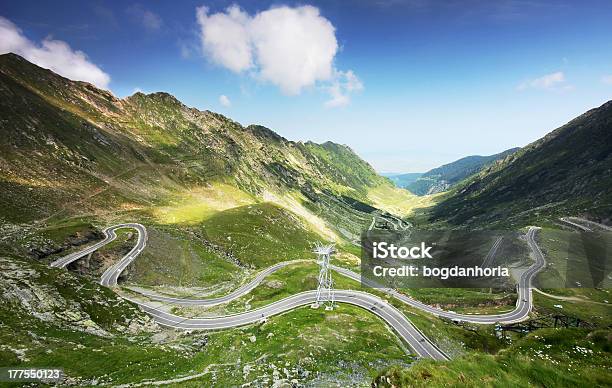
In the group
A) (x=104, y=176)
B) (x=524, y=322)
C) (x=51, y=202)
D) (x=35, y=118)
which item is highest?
(x=35, y=118)

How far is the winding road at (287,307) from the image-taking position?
76938mm

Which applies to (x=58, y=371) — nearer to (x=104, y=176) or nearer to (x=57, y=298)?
(x=57, y=298)

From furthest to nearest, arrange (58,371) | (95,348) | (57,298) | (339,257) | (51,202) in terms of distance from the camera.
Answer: (339,257) → (51,202) → (57,298) → (95,348) → (58,371)

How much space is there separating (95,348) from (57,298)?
1447 cm

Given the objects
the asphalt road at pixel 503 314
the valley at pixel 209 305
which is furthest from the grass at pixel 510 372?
the asphalt road at pixel 503 314

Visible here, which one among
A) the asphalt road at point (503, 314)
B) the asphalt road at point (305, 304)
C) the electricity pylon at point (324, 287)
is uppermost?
the electricity pylon at point (324, 287)

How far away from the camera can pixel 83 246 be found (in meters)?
110

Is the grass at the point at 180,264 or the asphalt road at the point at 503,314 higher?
the grass at the point at 180,264

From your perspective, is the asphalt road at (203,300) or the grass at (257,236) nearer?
the asphalt road at (203,300)

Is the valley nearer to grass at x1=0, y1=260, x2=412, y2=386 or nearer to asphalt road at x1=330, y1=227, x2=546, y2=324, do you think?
grass at x1=0, y1=260, x2=412, y2=386

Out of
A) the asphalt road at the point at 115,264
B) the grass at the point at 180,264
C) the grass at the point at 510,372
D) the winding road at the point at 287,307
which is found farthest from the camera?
the grass at the point at 180,264

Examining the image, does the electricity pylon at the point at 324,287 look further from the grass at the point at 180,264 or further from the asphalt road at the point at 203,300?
the grass at the point at 180,264

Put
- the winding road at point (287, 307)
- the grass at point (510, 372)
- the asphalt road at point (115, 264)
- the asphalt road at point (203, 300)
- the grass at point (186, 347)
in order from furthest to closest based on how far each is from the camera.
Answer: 1. the asphalt road at point (115, 264)
2. the asphalt road at point (203, 300)
3. the winding road at point (287, 307)
4. the grass at point (186, 347)
5. the grass at point (510, 372)

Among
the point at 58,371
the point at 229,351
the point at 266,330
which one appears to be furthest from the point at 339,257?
the point at 58,371
